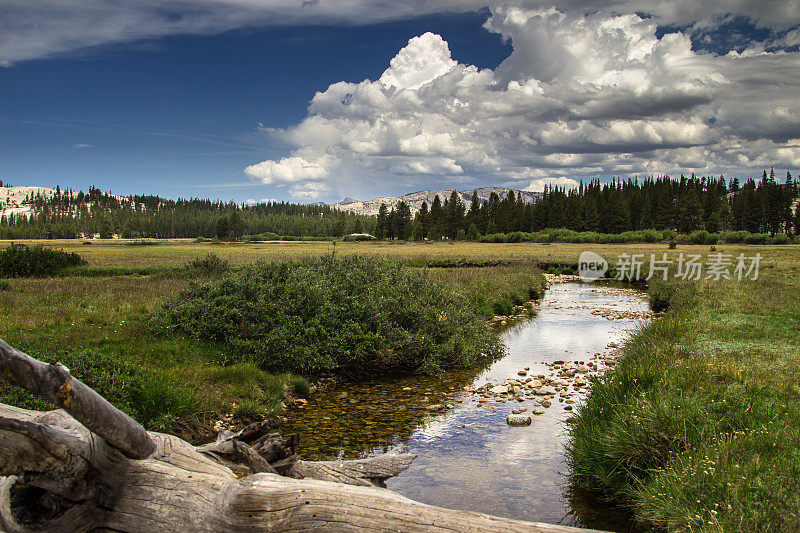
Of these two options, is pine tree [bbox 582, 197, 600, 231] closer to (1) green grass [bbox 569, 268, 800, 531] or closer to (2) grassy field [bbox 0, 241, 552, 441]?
(1) green grass [bbox 569, 268, 800, 531]

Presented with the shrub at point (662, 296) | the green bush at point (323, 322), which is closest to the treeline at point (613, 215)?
the shrub at point (662, 296)

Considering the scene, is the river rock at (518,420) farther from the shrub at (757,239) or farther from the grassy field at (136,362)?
the shrub at (757,239)

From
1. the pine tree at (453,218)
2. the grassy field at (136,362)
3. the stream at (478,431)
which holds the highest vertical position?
the pine tree at (453,218)

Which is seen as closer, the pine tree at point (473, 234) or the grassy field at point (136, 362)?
the grassy field at point (136, 362)

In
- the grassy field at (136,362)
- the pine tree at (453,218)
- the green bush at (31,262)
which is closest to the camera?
the grassy field at (136,362)

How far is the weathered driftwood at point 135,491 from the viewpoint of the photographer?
3848 mm

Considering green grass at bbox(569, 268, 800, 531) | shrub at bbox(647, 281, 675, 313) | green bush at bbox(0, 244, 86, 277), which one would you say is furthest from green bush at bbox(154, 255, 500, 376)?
green bush at bbox(0, 244, 86, 277)

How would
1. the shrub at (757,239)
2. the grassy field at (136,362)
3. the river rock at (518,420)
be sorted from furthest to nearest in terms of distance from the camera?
the shrub at (757,239), the river rock at (518,420), the grassy field at (136,362)

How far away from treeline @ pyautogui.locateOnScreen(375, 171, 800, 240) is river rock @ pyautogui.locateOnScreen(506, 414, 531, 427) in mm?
122150

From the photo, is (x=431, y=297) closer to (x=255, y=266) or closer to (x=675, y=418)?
(x=255, y=266)

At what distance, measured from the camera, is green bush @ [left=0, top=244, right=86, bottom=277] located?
31.0 metres

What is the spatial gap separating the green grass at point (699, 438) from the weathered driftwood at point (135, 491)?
110 inches

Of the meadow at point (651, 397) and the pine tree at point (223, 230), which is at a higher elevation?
the pine tree at point (223, 230)

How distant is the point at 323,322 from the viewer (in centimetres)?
1454
